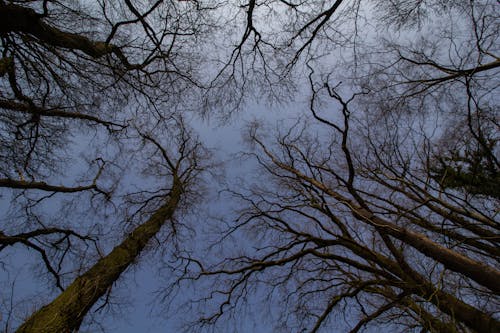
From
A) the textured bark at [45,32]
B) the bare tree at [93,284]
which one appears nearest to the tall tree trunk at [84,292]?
the bare tree at [93,284]

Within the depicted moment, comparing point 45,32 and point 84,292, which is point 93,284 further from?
point 45,32

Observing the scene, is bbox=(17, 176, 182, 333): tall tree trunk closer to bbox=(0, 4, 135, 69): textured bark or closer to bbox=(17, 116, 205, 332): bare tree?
bbox=(17, 116, 205, 332): bare tree

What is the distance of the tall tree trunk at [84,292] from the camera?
3.17 m

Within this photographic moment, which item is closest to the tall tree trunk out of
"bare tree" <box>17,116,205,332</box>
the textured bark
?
"bare tree" <box>17,116,205,332</box>

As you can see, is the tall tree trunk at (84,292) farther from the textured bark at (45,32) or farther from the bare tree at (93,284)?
the textured bark at (45,32)

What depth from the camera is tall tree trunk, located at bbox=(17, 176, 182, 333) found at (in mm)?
3175

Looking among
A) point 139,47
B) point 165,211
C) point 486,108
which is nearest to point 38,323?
point 165,211

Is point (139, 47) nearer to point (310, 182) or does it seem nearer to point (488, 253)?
point (310, 182)

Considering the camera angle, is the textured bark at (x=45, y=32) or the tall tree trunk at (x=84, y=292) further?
the textured bark at (x=45, y=32)

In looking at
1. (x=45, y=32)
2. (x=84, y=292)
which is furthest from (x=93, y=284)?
(x=45, y=32)

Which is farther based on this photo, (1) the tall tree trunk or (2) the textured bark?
(2) the textured bark

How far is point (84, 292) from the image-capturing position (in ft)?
12.0

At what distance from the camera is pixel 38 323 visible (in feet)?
10.4

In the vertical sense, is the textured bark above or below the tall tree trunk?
above
